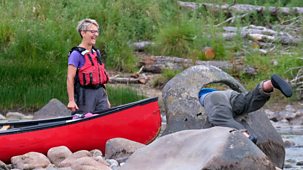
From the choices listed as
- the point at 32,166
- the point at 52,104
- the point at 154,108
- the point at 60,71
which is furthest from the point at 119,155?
the point at 60,71

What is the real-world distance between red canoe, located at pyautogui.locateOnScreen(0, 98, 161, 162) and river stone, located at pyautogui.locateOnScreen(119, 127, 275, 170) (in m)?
3.47

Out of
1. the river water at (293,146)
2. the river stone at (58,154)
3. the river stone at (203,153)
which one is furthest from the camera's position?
the river water at (293,146)

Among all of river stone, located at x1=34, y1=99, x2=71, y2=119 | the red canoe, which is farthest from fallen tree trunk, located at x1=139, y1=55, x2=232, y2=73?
the red canoe

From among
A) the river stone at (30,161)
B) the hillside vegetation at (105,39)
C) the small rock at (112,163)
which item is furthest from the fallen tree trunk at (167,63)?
the small rock at (112,163)

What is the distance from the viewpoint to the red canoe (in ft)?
30.8

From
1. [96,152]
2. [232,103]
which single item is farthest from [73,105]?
[232,103]

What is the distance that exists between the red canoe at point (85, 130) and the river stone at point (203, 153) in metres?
3.47

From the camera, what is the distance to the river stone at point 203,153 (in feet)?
18.7

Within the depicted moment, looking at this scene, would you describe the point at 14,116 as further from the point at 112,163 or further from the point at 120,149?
the point at 112,163

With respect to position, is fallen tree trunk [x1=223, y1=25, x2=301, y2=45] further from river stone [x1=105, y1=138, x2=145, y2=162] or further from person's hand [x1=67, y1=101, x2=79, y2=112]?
river stone [x1=105, y1=138, x2=145, y2=162]

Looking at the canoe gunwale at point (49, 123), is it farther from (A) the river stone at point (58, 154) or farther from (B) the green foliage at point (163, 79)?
(B) the green foliage at point (163, 79)

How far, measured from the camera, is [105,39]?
58.4ft

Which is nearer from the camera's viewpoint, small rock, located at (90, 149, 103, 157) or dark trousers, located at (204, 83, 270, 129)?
dark trousers, located at (204, 83, 270, 129)

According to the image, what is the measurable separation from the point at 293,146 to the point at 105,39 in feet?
24.6
